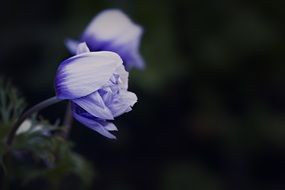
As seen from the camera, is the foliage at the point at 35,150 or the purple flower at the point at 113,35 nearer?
the foliage at the point at 35,150

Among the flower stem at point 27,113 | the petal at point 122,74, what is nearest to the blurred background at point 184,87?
the flower stem at point 27,113

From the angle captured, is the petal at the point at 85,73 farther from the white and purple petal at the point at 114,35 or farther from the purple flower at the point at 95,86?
the white and purple petal at the point at 114,35

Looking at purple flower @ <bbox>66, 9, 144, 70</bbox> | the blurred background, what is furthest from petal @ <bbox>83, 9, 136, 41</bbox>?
the blurred background

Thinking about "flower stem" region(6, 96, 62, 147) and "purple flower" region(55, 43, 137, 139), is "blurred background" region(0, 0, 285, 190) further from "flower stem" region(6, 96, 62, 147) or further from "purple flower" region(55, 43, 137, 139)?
"purple flower" region(55, 43, 137, 139)

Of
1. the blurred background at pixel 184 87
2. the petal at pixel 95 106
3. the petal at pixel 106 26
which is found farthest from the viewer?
the blurred background at pixel 184 87

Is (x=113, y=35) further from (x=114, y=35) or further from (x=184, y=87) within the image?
(x=184, y=87)

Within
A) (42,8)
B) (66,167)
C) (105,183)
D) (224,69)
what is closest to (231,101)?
(224,69)
